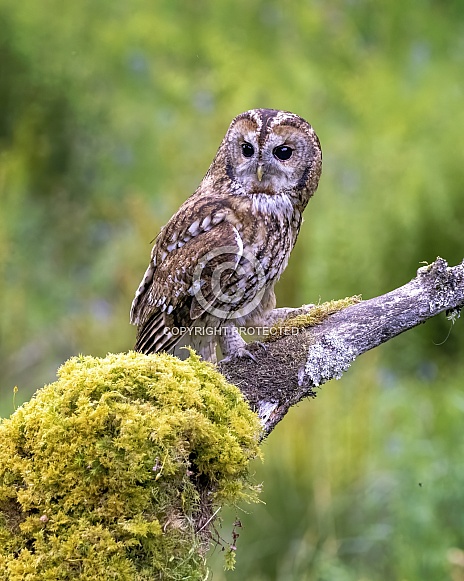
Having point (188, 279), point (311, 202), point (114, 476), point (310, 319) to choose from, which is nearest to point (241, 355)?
point (310, 319)

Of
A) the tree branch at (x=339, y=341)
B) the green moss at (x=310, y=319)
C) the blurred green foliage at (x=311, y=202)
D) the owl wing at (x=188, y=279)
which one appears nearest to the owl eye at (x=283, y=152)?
the owl wing at (x=188, y=279)

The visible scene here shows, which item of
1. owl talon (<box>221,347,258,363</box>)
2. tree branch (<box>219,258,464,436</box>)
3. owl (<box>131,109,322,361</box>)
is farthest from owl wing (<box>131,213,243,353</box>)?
tree branch (<box>219,258,464,436</box>)

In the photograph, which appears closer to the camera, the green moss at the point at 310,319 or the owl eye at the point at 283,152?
the green moss at the point at 310,319

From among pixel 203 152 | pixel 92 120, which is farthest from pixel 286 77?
pixel 92 120

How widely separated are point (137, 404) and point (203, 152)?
4897 millimetres

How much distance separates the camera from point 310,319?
2.96 metres

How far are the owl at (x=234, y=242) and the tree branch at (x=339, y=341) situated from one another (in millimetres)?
536

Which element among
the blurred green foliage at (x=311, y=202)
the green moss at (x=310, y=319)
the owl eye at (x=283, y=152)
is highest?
the blurred green foliage at (x=311, y=202)

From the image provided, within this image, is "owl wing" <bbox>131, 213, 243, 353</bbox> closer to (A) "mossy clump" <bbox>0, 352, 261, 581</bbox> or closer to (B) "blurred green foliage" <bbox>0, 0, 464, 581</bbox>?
(A) "mossy clump" <bbox>0, 352, 261, 581</bbox>

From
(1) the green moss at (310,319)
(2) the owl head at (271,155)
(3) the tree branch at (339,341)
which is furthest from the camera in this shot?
(2) the owl head at (271,155)

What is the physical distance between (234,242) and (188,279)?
0.23 m

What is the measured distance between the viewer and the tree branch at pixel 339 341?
264cm

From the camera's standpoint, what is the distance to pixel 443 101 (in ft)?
22.1

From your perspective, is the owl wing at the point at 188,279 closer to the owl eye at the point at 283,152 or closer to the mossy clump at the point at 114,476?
the owl eye at the point at 283,152
